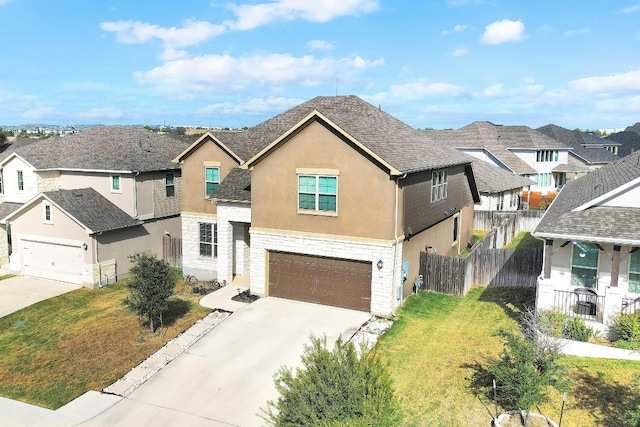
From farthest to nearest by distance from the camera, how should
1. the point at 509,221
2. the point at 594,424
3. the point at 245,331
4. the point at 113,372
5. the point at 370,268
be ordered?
1. the point at 509,221
2. the point at 370,268
3. the point at 245,331
4. the point at 113,372
5. the point at 594,424

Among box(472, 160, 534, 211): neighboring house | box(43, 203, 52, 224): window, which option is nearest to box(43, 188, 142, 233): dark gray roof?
box(43, 203, 52, 224): window

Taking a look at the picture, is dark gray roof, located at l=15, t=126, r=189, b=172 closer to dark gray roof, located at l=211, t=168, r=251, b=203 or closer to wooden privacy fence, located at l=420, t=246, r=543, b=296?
dark gray roof, located at l=211, t=168, r=251, b=203

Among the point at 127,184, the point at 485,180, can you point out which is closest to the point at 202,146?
the point at 127,184

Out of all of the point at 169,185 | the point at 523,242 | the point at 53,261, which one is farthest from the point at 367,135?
the point at 523,242

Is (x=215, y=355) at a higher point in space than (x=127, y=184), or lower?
lower

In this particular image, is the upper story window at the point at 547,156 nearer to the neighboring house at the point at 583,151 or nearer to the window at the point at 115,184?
the neighboring house at the point at 583,151

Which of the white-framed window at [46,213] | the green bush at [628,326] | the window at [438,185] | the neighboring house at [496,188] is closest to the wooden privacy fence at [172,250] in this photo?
the white-framed window at [46,213]

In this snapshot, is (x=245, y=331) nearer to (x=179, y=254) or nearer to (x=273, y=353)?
(x=273, y=353)
